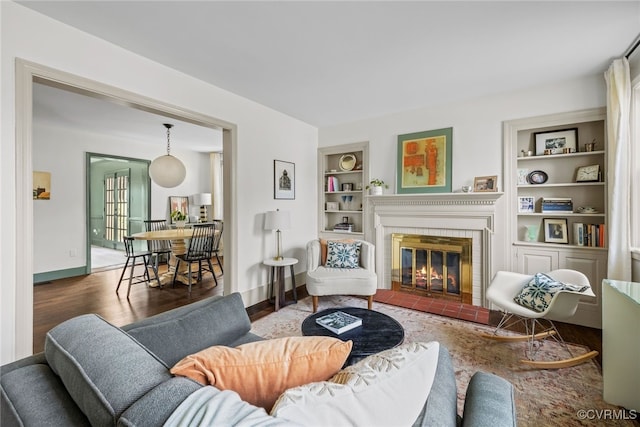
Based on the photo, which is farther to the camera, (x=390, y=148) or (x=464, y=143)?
(x=390, y=148)

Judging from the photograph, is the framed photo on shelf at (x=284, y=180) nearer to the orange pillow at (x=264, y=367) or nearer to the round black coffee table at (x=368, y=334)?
the round black coffee table at (x=368, y=334)

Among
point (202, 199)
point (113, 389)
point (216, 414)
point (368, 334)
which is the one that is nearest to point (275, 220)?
point (368, 334)

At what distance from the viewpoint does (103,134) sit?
16.4 feet

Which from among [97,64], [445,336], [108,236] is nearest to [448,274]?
[445,336]

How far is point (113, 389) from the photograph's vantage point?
0.68m

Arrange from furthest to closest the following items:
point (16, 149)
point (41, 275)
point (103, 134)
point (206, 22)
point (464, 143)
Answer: point (103, 134) → point (41, 275) → point (464, 143) → point (206, 22) → point (16, 149)

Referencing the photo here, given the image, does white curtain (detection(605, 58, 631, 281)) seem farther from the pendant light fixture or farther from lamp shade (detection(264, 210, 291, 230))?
the pendant light fixture

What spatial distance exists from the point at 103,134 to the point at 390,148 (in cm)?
496

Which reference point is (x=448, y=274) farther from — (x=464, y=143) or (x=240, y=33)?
(x=240, y=33)

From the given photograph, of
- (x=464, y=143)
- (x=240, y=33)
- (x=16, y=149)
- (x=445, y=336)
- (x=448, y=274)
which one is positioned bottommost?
(x=445, y=336)

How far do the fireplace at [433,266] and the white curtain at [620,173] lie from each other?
49.5 inches

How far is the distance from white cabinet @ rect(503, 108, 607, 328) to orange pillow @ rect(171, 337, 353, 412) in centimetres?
316

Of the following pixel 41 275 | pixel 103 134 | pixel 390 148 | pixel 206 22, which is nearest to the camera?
pixel 206 22

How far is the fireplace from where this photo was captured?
11.6ft
